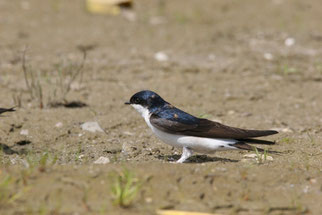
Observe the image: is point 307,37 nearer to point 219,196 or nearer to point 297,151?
point 297,151

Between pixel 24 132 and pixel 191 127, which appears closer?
pixel 191 127

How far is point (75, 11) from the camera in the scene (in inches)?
371

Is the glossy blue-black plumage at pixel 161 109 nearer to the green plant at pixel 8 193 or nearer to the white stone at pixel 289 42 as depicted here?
the green plant at pixel 8 193

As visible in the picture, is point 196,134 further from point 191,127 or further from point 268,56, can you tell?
point 268,56

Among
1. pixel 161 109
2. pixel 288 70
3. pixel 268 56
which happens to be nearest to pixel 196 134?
pixel 161 109

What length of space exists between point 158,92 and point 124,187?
339 centimetres

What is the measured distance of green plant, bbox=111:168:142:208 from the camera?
3.01 m

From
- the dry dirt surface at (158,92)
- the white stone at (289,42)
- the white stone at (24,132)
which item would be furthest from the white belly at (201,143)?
the white stone at (289,42)

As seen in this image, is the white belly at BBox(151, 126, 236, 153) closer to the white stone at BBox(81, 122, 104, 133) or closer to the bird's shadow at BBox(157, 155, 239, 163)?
the bird's shadow at BBox(157, 155, 239, 163)

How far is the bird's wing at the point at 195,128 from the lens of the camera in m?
4.15

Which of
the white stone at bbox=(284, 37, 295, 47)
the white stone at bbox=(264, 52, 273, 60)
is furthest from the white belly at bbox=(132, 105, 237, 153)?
the white stone at bbox=(284, 37, 295, 47)

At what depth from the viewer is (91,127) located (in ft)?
17.4

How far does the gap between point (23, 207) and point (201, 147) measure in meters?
1.59

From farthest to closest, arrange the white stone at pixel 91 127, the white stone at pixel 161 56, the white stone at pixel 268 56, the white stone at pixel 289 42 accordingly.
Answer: the white stone at pixel 289 42 < the white stone at pixel 268 56 < the white stone at pixel 161 56 < the white stone at pixel 91 127
